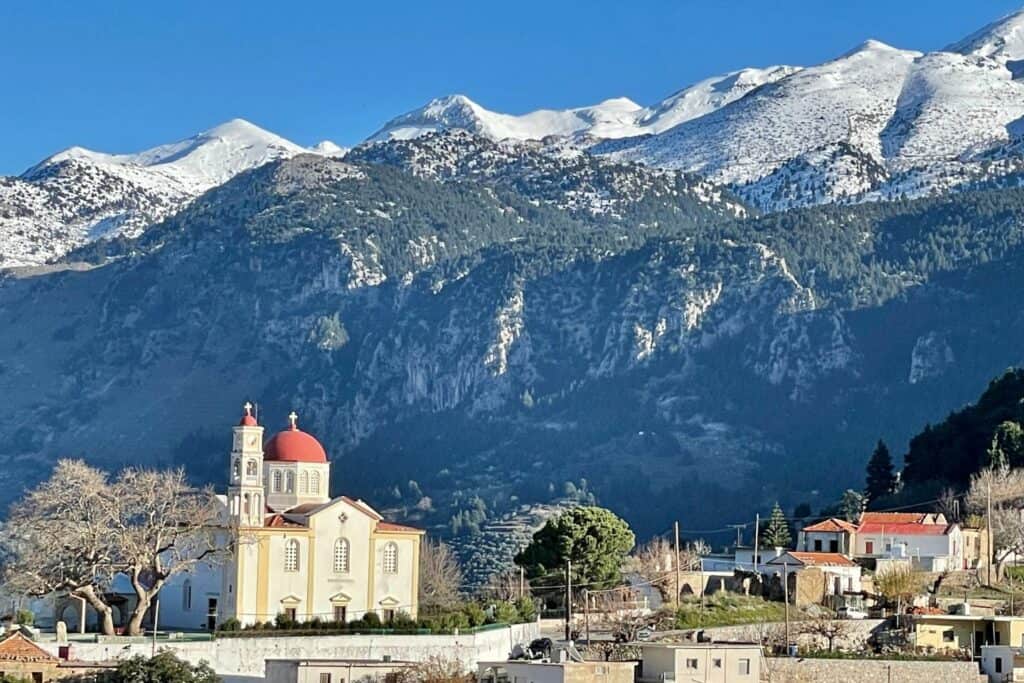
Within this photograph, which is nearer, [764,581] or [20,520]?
[20,520]

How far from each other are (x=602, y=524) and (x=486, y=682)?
2803 centimetres

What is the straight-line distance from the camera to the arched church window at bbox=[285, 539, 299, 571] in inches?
4195

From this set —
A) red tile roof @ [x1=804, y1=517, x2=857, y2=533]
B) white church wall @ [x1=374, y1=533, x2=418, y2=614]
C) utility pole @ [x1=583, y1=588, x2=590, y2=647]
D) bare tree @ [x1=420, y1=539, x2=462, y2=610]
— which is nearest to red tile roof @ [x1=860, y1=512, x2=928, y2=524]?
red tile roof @ [x1=804, y1=517, x2=857, y2=533]

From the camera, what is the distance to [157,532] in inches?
4011

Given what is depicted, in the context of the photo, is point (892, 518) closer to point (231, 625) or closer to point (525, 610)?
point (525, 610)

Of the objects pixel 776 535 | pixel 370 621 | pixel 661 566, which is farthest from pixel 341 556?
pixel 776 535

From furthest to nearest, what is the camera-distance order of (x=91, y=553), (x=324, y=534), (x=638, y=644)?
(x=324, y=534), (x=91, y=553), (x=638, y=644)

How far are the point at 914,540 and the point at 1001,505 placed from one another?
9785 millimetres

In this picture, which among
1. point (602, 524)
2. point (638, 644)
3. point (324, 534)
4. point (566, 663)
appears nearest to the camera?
point (566, 663)

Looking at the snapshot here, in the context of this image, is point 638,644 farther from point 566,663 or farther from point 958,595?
point 958,595

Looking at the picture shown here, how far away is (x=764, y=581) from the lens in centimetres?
11300

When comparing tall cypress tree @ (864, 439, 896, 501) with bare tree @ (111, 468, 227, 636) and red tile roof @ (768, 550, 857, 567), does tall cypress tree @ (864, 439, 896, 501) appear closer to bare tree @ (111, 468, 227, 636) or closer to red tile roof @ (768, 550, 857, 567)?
red tile roof @ (768, 550, 857, 567)

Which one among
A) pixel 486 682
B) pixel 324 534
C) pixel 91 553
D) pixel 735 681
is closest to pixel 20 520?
pixel 91 553

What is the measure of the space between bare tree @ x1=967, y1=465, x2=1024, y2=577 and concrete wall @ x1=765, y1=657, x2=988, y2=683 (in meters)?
25.8
